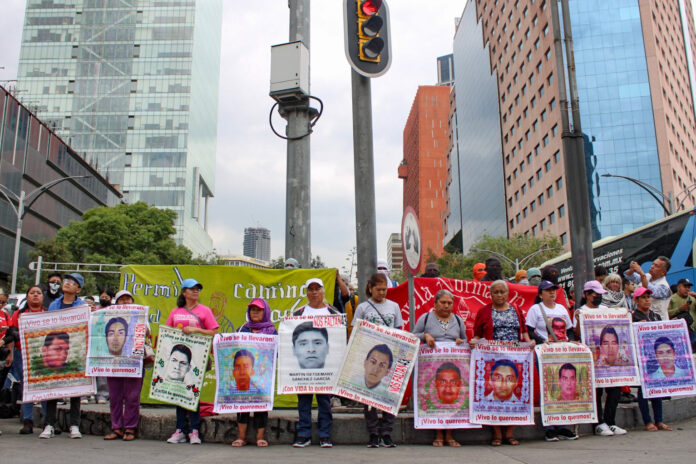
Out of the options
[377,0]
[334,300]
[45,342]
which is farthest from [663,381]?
[45,342]

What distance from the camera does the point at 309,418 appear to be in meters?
6.12

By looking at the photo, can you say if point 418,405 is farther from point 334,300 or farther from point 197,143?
point 197,143

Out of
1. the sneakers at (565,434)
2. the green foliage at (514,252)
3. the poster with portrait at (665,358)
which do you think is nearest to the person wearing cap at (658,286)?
the poster with portrait at (665,358)

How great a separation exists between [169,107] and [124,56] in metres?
11.9

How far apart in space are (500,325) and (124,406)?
13.9 feet

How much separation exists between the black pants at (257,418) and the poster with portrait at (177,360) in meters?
0.58

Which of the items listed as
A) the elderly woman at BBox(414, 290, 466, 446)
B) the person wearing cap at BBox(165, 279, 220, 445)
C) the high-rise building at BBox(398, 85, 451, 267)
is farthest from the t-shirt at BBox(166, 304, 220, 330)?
the high-rise building at BBox(398, 85, 451, 267)

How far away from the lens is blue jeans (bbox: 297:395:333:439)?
604 centimetres

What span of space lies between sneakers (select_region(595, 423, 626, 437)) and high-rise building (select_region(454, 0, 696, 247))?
5677 centimetres

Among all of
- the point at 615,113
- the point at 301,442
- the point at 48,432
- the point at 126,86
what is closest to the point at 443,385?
the point at 301,442

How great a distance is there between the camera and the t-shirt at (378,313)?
20.8 ft

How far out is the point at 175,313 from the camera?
6578 mm

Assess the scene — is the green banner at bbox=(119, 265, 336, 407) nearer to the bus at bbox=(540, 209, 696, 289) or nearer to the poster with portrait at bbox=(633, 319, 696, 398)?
the poster with portrait at bbox=(633, 319, 696, 398)

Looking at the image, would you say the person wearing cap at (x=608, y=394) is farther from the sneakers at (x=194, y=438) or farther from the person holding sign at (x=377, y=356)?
the sneakers at (x=194, y=438)
